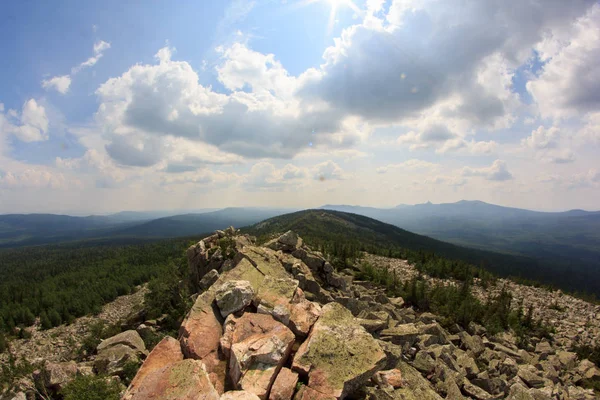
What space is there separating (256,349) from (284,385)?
80.4 inches

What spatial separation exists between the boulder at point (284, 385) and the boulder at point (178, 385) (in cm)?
223

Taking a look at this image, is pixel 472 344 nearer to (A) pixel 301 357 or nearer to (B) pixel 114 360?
(A) pixel 301 357

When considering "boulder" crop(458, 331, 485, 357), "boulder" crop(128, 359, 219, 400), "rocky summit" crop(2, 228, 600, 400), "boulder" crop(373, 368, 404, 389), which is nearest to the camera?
"boulder" crop(128, 359, 219, 400)

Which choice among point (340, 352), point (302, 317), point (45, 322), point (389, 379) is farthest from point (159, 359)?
point (45, 322)

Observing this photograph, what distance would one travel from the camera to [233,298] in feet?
55.5

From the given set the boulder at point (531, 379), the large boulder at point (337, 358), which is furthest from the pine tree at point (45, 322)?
the boulder at point (531, 379)

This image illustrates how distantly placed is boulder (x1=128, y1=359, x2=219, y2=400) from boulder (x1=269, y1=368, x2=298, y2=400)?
223 cm

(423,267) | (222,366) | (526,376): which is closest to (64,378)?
(222,366)

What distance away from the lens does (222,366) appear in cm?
1300

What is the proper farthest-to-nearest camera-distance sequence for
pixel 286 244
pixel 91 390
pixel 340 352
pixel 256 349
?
pixel 286 244, pixel 91 390, pixel 340 352, pixel 256 349

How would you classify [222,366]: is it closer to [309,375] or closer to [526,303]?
[309,375]

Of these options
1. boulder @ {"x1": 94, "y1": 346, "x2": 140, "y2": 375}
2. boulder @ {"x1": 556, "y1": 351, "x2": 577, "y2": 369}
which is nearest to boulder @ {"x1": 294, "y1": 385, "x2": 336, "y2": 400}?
boulder @ {"x1": 94, "y1": 346, "x2": 140, "y2": 375}

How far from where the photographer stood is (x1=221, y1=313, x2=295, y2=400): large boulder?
11000 millimetres

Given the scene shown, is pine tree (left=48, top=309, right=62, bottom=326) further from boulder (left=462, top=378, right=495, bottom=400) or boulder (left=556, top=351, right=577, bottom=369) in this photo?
boulder (left=556, top=351, right=577, bottom=369)
